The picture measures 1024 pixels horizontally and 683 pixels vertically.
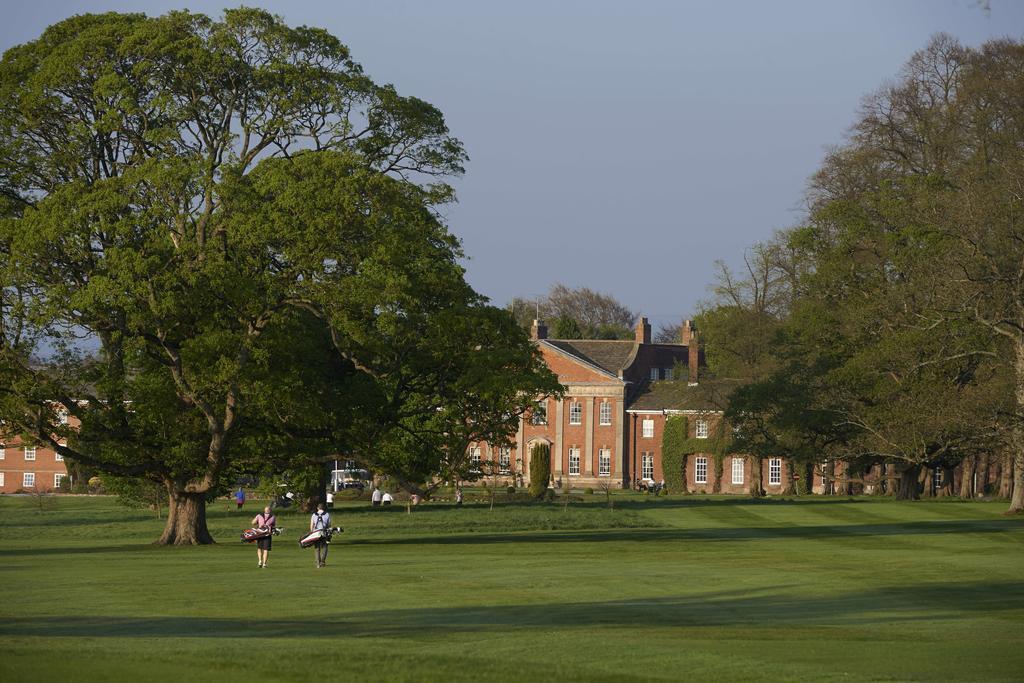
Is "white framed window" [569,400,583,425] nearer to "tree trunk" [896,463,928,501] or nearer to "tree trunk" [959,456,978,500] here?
"tree trunk" [959,456,978,500]

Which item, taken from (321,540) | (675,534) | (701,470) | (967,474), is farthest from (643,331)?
(321,540)

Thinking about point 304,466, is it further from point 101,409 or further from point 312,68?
point 312,68

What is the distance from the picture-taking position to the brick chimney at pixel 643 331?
115438mm

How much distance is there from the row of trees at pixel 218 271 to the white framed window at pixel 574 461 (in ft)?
211

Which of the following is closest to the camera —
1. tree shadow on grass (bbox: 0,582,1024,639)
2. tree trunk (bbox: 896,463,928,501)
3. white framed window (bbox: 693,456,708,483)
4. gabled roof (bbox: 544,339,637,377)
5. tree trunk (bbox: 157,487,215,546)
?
tree shadow on grass (bbox: 0,582,1024,639)

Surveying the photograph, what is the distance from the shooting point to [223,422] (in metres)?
42.3

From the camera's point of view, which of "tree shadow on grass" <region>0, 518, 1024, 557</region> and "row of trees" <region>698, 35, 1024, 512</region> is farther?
"row of trees" <region>698, 35, 1024, 512</region>

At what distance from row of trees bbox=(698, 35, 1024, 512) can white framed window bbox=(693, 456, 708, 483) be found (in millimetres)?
18855

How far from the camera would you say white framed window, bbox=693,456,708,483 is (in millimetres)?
103625

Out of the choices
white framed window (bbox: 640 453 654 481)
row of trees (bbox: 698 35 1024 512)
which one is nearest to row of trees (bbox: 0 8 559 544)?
row of trees (bbox: 698 35 1024 512)

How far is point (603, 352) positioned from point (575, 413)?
6.24 m

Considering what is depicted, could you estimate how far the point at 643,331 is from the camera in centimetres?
11588

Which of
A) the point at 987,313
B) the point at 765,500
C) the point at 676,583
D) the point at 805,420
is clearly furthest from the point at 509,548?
the point at 765,500

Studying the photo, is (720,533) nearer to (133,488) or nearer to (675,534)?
(675,534)
